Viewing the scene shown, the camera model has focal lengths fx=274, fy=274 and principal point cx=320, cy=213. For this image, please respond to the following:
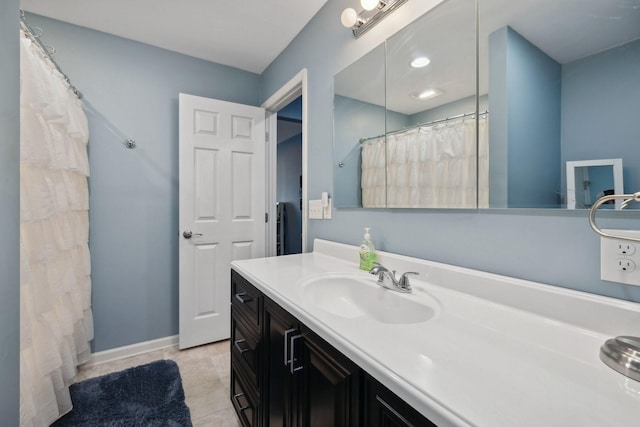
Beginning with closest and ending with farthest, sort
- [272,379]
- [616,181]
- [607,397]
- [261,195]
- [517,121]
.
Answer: [607,397] < [616,181] < [517,121] < [272,379] < [261,195]

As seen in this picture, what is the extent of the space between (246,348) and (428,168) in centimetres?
110

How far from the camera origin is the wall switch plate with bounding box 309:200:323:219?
1.68 metres

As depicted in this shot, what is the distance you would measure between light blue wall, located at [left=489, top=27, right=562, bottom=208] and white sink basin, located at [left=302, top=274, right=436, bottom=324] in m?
0.41

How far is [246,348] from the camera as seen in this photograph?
1.22 m

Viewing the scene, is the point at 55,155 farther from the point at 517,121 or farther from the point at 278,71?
the point at 517,121

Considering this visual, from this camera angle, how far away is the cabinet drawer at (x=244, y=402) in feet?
3.71

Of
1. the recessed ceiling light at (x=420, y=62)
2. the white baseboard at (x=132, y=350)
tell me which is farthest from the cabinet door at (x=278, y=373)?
the white baseboard at (x=132, y=350)

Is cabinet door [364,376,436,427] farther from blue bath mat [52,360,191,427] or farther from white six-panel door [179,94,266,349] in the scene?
white six-panel door [179,94,266,349]

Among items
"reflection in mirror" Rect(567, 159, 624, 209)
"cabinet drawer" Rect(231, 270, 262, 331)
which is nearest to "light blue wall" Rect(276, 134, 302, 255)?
"cabinet drawer" Rect(231, 270, 262, 331)

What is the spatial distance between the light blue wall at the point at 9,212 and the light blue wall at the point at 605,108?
1535 mm

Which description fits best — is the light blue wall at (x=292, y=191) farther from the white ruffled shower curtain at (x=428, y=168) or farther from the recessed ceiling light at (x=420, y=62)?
the recessed ceiling light at (x=420, y=62)

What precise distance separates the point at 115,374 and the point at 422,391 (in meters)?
2.18

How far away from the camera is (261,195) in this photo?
2.43 metres

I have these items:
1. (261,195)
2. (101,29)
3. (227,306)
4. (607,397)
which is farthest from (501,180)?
(101,29)
